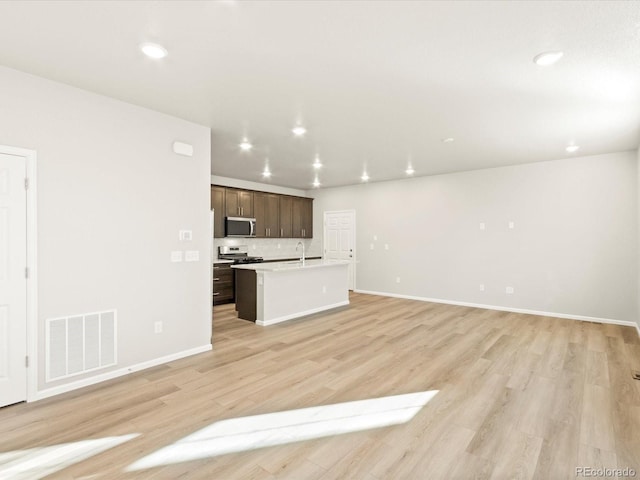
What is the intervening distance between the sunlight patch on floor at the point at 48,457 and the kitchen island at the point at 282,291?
123 inches

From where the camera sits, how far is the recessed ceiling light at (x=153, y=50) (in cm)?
238

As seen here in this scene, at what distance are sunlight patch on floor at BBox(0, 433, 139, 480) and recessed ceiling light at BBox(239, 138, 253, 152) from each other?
12.3ft

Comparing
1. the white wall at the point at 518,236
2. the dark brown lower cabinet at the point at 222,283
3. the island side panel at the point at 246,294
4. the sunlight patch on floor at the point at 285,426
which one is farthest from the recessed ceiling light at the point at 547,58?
the dark brown lower cabinet at the point at 222,283

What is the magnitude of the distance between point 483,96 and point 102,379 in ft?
15.2

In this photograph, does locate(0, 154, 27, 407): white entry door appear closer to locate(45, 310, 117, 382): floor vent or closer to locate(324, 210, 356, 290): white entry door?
locate(45, 310, 117, 382): floor vent

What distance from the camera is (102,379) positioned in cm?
326

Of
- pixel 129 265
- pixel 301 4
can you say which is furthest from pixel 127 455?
pixel 301 4

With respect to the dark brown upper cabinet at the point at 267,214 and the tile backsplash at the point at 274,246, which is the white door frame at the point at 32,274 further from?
the dark brown upper cabinet at the point at 267,214

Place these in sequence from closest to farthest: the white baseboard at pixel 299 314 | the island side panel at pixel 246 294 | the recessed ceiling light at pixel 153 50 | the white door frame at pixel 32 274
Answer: the recessed ceiling light at pixel 153 50 < the white door frame at pixel 32 274 < the white baseboard at pixel 299 314 < the island side panel at pixel 246 294

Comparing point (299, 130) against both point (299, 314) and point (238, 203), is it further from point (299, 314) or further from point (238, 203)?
point (238, 203)

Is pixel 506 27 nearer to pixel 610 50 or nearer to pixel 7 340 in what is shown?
pixel 610 50

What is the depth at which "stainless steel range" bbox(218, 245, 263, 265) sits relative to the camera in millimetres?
7473

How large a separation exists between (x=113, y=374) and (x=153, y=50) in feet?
9.80

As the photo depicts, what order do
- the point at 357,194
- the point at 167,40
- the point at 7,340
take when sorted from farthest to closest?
the point at 357,194
the point at 7,340
the point at 167,40
